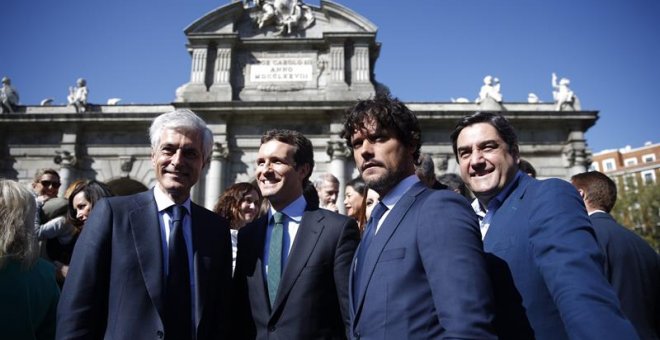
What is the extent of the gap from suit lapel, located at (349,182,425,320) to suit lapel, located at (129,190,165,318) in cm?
137

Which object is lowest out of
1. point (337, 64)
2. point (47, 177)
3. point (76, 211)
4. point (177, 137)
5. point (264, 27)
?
point (76, 211)

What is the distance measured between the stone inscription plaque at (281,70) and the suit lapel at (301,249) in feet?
50.6

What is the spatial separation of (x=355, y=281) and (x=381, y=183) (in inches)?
26.6

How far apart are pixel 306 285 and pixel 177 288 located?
950 mm

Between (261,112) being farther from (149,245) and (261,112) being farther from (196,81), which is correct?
(149,245)

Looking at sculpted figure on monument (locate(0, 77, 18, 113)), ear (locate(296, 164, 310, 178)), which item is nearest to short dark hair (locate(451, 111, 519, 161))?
ear (locate(296, 164, 310, 178))

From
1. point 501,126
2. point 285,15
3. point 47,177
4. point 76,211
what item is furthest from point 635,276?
point 285,15

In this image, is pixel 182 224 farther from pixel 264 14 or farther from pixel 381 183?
pixel 264 14

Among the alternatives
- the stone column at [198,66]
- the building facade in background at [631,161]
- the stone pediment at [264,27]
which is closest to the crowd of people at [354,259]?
the stone column at [198,66]

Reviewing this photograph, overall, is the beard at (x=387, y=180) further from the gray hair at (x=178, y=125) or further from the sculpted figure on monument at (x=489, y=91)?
the sculpted figure on monument at (x=489, y=91)

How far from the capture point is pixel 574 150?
1791 cm

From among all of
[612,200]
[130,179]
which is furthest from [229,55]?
[612,200]

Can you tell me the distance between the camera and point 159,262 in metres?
3.00

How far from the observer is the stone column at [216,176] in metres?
16.8
